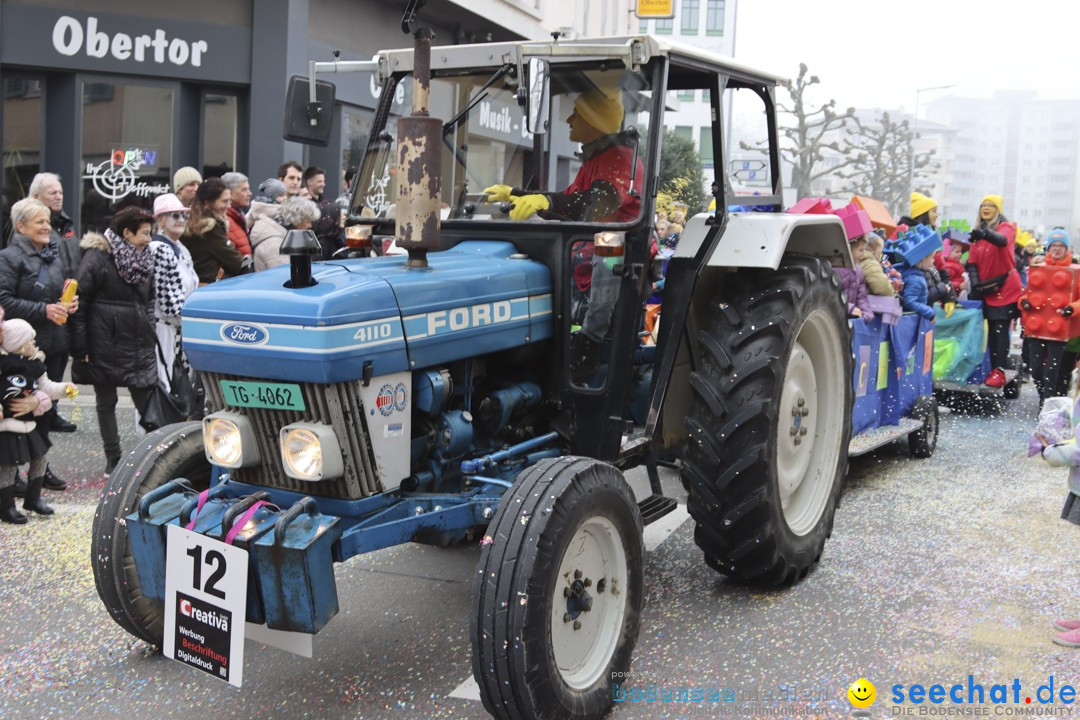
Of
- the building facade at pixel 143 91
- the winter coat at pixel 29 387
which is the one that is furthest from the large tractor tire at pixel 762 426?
the building facade at pixel 143 91

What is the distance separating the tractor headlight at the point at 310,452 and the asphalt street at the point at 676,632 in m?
0.83

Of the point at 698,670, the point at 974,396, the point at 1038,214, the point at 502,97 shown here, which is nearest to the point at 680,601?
the point at 698,670

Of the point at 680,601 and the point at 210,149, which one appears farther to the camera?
the point at 210,149

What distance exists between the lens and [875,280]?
7.38 metres

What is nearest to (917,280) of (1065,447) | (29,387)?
(1065,447)

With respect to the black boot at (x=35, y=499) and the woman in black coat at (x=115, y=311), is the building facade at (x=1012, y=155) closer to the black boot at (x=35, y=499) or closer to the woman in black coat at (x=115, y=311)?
the woman in black coat at (x=115, y=311)

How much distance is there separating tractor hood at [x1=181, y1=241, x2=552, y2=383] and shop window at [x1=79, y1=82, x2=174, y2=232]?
9118mm

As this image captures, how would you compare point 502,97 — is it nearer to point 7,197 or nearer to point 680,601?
point 680,601

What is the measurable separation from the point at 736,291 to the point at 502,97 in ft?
4.32

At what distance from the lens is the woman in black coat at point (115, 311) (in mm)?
6691

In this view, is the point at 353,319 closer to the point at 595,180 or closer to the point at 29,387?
Answer: the point at 595,180

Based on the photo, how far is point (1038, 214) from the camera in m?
102

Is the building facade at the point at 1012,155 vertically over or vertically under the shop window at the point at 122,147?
over

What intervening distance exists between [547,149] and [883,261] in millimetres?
4951
